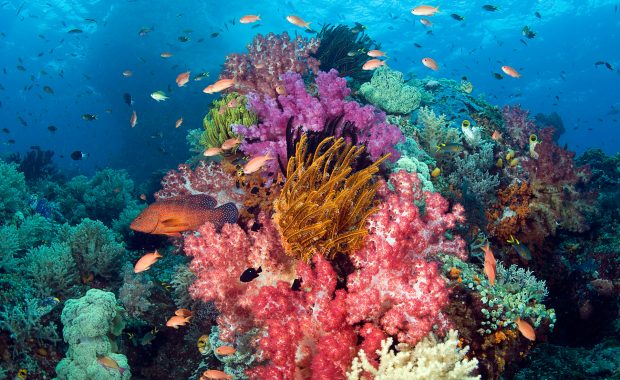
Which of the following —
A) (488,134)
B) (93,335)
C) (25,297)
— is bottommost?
A: (25,297)

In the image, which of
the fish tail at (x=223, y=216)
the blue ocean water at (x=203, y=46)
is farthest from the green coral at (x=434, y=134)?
the blue ocean water at (x=203, y=46)

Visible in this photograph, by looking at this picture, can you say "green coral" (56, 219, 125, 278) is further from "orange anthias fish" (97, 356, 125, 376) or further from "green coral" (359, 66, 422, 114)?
"green coral" (359, 66, 422, 114)

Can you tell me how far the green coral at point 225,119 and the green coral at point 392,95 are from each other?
11.1 feet

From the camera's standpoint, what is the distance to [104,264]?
590 cm

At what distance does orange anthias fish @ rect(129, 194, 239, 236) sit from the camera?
3.73 metres

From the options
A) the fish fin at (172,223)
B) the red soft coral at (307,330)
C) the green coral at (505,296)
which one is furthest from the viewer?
the fish fin at (172,223)

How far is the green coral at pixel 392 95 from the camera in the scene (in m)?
7.88

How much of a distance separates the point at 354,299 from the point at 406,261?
771 millimetres

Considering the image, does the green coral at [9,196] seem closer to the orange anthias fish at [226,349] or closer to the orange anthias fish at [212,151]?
the orange anthias fish at [212,151]

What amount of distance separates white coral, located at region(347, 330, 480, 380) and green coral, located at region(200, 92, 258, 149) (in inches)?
152

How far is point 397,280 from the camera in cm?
295

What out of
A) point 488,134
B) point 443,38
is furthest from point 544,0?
point 488,134

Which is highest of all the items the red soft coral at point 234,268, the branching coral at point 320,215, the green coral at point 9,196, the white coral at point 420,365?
the branching coral at point 320,215

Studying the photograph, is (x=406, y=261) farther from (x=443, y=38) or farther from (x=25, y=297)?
(x=443, y=38)
